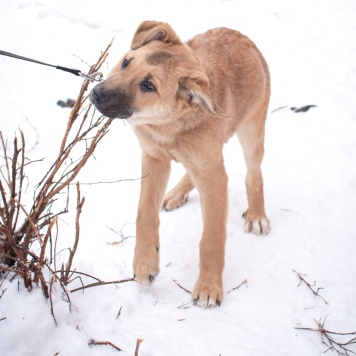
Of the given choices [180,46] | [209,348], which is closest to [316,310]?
[209,348]

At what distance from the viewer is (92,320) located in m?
2.80

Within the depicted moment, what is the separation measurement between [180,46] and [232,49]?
0.91 m

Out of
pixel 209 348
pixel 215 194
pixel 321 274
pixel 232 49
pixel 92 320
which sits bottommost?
pixel 321 274

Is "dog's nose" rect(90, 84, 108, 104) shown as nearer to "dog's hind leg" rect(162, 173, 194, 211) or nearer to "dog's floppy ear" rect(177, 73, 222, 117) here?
"dog's floppy ear" rect(177, 73, 222, 117)

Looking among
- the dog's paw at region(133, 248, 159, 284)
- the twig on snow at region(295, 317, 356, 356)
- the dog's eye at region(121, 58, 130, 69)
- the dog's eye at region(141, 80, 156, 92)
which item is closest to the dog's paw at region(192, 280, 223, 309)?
the dog's paw at region(133, 248, 159, 284)

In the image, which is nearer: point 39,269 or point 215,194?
point 39,269

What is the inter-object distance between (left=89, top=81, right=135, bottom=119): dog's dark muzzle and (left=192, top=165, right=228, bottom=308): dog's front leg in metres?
0.87

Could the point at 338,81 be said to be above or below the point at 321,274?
above

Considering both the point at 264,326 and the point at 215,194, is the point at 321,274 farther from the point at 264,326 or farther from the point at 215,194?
the point at 215,194

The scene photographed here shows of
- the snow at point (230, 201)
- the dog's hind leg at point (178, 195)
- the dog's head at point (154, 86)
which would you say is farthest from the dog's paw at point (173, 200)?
the dog's head at point (154, 86)

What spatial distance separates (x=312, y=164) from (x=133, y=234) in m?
2.59

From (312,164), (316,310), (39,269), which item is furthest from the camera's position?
(312,164)

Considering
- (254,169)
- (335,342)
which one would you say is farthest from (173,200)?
(335,342)

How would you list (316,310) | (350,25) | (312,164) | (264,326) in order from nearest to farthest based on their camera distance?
(264,326)
(316,310)
(312,164)
(350,25)
